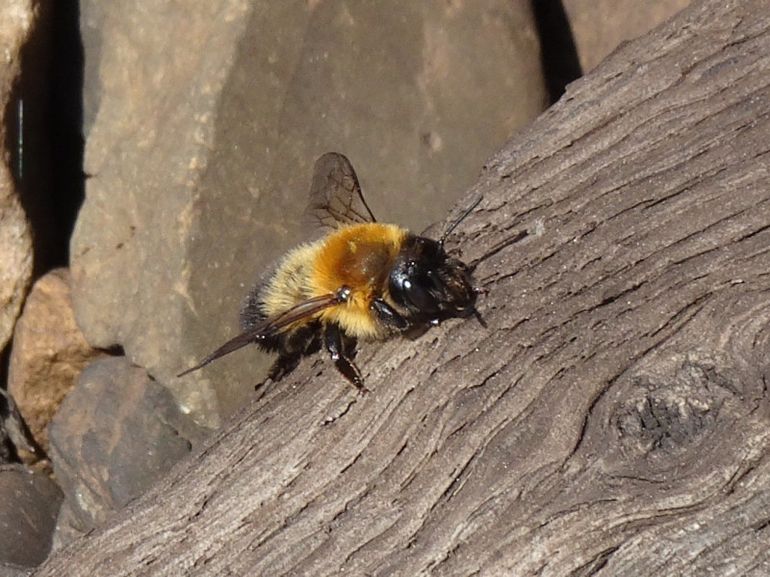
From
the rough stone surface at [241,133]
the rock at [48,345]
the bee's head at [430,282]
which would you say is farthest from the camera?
the rock at [48,345]

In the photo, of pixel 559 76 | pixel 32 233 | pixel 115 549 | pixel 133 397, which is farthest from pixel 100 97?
pixel 115 549

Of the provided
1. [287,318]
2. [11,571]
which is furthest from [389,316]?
[11,571]

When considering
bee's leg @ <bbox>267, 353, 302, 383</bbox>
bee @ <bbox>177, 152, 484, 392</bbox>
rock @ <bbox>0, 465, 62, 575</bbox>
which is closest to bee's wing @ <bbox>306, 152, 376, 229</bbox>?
bee @ <bbox>177, 152, 484, 392</bbox>

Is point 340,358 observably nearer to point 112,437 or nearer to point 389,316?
point 389,316

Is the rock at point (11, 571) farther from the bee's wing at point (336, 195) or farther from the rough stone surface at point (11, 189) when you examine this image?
the rough stone surface at point (11, 189)

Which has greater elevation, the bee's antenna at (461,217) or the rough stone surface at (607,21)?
the rough stone surface at (607,21)

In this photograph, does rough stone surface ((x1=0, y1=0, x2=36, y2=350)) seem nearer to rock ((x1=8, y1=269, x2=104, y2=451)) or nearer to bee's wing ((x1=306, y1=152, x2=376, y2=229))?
rock ((x1=8, y1=269, x2=104, y2=451))

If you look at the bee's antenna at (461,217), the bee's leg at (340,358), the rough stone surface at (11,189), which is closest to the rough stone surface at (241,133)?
the rough stone surface at (11,189)
